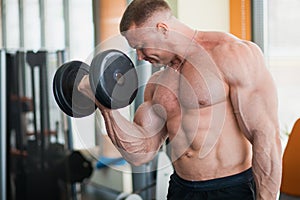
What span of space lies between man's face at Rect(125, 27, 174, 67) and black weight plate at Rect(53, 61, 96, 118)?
0.16 metres

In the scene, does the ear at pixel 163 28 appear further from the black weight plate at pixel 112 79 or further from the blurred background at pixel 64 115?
the blurred background at pixel 64 115

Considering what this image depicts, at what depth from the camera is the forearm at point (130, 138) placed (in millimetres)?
1395

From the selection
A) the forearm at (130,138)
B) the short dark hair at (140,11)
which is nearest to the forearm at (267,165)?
the forearm at (130,138)

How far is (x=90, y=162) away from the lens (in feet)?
10.4

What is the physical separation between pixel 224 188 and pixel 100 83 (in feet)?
1.82

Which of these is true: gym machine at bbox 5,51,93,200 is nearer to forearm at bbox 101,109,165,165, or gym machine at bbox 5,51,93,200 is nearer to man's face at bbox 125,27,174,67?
forearm at bbox 101,109,165,165

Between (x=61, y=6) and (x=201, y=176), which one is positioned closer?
(x=201, y=176)

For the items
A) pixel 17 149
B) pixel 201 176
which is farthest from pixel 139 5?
pixel 17 149

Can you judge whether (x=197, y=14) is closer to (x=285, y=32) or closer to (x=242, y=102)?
(x=285, y=32)

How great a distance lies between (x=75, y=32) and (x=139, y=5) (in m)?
2.44

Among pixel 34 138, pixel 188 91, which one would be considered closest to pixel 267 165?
pixel 188 91

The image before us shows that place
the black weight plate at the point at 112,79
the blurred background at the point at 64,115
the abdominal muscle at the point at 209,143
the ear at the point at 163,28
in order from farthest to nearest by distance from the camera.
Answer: the blurred background at the point at 64,115 → the abdominal muscle at the point at 209,143 → the ear at the point at 163,28 → the black weight plate at the point at 112,79

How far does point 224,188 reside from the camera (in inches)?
58.3

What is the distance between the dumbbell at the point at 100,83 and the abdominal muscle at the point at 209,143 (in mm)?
232
